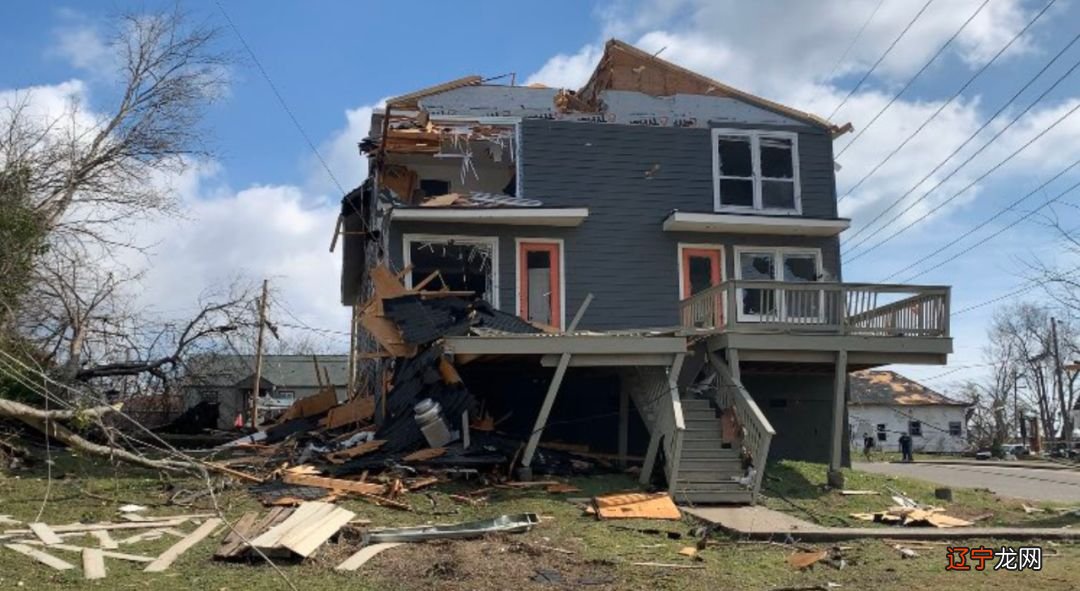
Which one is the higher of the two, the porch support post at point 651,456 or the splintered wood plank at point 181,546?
the porch support post at point 651,456

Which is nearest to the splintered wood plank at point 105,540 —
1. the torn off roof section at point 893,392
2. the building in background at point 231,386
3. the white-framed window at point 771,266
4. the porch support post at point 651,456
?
the porch support post at point 651,456

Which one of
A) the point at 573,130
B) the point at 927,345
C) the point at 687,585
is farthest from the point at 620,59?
the point at 687,585

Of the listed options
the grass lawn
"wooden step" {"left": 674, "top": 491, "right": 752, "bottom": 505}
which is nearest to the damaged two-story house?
"wooden step" {"left": 674, "top": 491, "right": 752, "bottom": 505}

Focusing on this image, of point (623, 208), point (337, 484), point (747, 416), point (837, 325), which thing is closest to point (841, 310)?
point (837, 325)

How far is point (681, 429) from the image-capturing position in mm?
12414

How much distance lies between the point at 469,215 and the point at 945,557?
33.7ft

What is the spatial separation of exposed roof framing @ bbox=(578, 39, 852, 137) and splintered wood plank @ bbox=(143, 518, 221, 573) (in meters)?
12.5

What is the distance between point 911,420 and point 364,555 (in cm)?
5181

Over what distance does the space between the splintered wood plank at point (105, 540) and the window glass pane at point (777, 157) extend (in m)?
13.9

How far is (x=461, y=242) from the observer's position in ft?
56.5

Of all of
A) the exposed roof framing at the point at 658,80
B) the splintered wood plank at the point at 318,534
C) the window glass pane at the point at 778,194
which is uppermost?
the exposed roof framing at the point at 658,80

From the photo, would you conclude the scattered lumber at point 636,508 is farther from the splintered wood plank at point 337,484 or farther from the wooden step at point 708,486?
the splintered wood plank at point 337,484

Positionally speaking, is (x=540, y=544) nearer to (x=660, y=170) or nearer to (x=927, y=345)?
(x=927, y=345)

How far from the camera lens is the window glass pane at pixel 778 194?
18.4 m
